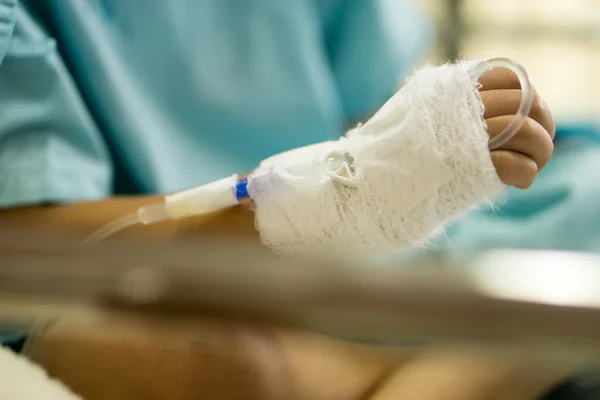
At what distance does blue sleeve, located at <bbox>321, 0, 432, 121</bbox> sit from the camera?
73 centimetres

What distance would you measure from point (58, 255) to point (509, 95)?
27 cm

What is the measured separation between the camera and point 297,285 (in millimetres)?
207

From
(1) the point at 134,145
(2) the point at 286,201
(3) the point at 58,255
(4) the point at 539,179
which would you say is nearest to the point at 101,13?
(1) the point at 134,145

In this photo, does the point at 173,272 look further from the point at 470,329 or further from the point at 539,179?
the point at 539,179

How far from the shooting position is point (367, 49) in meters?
0.74

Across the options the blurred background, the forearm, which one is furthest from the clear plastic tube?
the blurred background

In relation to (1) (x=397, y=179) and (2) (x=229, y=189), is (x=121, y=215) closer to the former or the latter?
(2) (x=229, y=189)

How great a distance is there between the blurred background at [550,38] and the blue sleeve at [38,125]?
2.59 ft

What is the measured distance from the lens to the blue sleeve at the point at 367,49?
2.39ft

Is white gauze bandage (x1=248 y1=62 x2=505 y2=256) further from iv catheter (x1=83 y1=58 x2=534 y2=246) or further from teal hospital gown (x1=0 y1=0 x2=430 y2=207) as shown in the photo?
teal hospital gown (x1=0 y1=0 x2=430 y2=207)

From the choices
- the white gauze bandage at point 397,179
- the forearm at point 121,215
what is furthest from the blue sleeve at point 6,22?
the white gauze bandage at point 397,179

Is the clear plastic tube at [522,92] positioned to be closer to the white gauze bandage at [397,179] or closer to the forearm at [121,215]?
the white gauze bandage at [397,179]

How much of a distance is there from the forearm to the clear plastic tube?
0.16 m

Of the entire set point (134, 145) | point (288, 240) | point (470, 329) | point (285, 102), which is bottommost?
point (470, 329)
